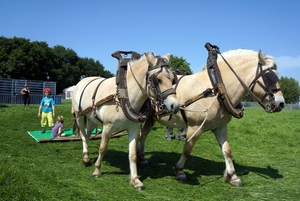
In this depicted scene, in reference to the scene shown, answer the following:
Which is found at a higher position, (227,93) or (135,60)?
(135,60)

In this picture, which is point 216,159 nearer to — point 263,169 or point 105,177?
point 263,169

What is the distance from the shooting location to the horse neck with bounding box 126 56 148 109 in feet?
15.9

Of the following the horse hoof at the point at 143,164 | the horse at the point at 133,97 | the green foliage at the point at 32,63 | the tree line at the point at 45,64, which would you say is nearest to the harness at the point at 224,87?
the horse at the point at 133,97

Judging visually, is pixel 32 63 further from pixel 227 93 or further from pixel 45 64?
pixel 227 93

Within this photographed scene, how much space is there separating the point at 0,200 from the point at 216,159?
210 inches

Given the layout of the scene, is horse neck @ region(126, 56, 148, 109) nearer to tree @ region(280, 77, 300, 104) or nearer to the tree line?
the tree line

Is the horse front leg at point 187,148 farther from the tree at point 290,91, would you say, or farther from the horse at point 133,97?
the tree at point 290,91

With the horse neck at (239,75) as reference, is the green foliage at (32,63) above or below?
above

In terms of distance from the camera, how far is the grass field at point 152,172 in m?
4.18

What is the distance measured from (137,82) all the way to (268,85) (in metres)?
2.13

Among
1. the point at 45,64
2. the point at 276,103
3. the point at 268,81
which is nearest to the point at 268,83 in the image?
the point at 268,81

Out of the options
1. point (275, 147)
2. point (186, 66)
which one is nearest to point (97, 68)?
point (186, 66)

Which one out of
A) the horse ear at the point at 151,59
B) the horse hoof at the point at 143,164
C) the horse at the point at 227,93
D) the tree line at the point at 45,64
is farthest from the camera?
the tree line at the point at 45,64

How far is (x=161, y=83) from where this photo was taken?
4418 mm
